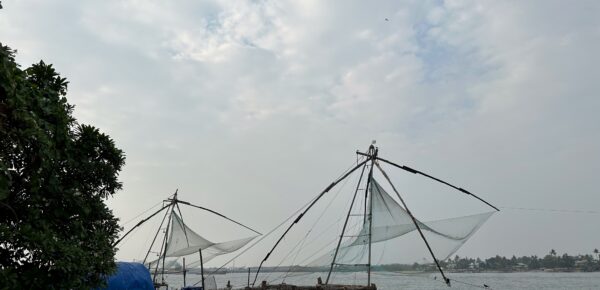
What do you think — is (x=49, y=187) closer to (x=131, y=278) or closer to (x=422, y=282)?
(x=131, y=278)

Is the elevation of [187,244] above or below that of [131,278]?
above

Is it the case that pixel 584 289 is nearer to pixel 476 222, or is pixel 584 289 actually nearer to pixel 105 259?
pixel 476 222

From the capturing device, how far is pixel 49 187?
607cm

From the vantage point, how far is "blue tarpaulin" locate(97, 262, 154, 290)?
42.6 ft

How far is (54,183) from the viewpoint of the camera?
6109 mm

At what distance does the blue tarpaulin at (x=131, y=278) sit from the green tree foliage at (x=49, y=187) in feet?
22.2

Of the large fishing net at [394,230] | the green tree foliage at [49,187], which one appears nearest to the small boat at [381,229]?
the large fishing net at [394,230]

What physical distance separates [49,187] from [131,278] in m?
8.10

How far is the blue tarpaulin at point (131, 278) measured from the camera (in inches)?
512

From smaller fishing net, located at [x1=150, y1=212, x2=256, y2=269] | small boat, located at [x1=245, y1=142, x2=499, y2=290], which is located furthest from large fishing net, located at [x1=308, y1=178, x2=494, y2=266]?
smaller fishing net, located at [x1=150, y1=212, x2=256, y2=269]

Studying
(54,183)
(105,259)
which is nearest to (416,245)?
(105,259)

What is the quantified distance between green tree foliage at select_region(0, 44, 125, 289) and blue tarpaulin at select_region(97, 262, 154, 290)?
6.76 m

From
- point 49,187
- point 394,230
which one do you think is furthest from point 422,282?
point 49,187

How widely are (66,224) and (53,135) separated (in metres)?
1.18
